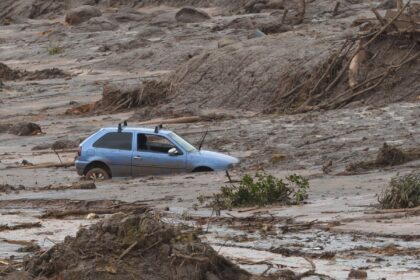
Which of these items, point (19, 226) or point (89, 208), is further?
point (89, 208)

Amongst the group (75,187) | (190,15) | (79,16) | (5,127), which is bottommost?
(75,187)

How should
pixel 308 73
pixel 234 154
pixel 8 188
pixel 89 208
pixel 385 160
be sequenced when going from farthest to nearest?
pixel 308 73 → pixel 234 154 → pixel 385 160 → pixel 8 188 → pixel 89 208

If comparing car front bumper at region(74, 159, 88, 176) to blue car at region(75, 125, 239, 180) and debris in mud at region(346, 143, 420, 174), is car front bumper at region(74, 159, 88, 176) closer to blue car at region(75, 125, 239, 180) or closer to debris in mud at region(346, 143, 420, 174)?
blue car at region(75, 125, 239, 180)

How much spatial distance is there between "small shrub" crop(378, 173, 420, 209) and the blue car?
7506mm

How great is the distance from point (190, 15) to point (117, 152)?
1463 inches

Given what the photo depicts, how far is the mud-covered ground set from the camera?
15.4m

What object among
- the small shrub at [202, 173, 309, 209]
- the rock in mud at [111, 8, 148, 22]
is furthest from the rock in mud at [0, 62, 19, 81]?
the small shrub at [202, 173, 309, 209]

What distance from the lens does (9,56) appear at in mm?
62438

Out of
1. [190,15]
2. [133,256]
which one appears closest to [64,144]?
[133,256]

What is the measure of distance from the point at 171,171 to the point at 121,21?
43.1 meters

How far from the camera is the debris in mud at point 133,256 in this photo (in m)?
11.8

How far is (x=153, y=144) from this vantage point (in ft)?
84.6

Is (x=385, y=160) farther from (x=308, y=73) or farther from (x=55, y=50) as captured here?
(x=55, y=50)

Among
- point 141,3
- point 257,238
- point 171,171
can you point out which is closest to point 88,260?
point 257,238
